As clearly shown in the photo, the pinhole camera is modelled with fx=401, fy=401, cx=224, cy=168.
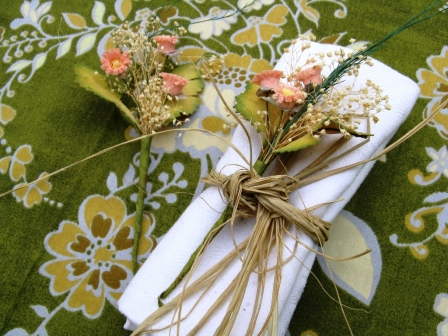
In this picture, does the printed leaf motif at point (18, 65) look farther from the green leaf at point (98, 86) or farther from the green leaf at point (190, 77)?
the green leaf at point (190, 77)

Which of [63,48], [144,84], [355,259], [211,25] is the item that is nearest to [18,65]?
[63,48]

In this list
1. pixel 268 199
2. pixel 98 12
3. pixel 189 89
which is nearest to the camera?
pixel 268 199

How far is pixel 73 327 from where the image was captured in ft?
2.39

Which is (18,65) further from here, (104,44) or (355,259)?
(355,259)

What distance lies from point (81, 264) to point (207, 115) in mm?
385

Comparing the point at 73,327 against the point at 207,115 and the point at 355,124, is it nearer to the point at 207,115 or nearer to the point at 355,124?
the point at 207,115

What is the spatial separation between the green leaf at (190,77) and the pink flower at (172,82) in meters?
0.04

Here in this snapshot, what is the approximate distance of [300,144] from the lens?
0.60m

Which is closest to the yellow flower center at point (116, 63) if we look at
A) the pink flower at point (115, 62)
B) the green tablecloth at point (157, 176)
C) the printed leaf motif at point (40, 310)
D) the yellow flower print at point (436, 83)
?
the pink flower at point (115, 62)

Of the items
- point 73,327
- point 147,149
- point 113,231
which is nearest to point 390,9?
point 147,149

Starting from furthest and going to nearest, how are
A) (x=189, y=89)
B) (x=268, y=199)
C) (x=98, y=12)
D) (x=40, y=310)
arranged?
(x=98, y=12), (x=189, y=89), (x=40, y=310), (x=268, y=199)

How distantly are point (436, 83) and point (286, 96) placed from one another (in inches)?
17.5

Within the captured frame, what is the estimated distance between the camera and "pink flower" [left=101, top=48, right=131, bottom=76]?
0.77 metres

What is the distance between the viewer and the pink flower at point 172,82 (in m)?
0.77
